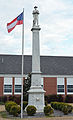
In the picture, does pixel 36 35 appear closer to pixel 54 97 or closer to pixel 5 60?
pixel 54 97

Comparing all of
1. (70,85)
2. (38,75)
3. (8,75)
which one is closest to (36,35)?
(38,75)

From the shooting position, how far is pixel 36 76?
18.1 m

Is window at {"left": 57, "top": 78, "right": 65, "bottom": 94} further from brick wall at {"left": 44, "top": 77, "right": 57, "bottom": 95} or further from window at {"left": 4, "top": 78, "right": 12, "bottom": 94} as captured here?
window at {"left": 4, "top": 78, "right": 12, "bottom": 94}

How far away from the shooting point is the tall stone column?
17.4 m

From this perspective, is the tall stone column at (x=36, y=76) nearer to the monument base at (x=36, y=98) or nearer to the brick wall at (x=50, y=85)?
the monument base at (x=36, y=98)

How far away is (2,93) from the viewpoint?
1364 inches

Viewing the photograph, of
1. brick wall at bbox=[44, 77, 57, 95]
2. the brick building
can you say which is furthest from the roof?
brick wall at bbox=[44, 77, 57, 95]

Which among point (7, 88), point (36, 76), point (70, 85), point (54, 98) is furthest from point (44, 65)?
point (36, 76)

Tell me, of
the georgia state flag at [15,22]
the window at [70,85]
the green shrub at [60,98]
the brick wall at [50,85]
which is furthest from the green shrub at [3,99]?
the georgia state flag at [15,22]

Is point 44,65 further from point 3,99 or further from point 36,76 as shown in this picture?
point 36,76

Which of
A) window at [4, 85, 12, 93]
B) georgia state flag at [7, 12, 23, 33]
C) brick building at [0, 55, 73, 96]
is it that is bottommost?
window at [4, 85, 12, 93]

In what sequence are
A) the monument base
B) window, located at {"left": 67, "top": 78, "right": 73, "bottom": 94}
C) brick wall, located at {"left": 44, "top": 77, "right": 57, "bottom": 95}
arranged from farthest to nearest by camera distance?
window, located at {"left": 67, "top": 78, "right": 73, "bottom": 94} → brick wall, located at {"left": 44, "top": 77, "right": 57, "bottom": 95} → the monument base

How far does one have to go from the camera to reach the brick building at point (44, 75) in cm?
Answer: 3538

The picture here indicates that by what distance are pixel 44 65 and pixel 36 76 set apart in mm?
21185
